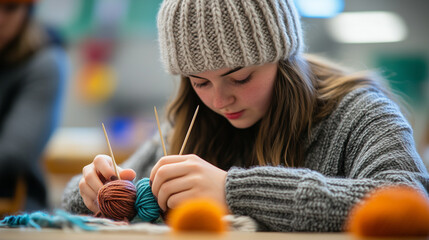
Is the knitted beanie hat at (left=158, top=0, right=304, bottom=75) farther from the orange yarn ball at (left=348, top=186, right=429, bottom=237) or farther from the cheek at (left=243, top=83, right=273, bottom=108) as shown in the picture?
the orange yarn ball at (left=348, top=186, right=429, bottom=237)

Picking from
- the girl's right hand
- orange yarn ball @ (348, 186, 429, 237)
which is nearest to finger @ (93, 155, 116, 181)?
the girl's right hand

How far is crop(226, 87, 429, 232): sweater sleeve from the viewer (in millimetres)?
651

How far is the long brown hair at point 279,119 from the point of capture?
2.97 feet

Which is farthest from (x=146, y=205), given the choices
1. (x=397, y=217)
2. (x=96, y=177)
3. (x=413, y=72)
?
(x=413, y=72)

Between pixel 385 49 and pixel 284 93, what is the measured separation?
3.57m

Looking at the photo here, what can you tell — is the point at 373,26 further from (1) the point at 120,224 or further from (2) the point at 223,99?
(1) the point at 120,224

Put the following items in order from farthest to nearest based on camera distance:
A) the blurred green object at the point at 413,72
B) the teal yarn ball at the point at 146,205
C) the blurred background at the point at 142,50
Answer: the blurred green object at the point at 413,72 → the blurred background at the point at 142,50 → the teal yarn ball at the point at 146,205

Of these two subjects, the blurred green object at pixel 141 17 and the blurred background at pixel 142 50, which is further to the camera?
the blurred background at pixel 142 50

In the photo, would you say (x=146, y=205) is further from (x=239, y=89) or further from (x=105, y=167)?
(x=239, y=89)

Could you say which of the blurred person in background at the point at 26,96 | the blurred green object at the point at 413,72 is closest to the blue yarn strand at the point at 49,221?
the blurred person in background at the point at 26,96

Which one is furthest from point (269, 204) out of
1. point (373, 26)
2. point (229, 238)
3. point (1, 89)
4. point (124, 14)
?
point (373, 26)

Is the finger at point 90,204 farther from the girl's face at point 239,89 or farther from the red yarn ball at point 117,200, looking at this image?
the girl's face at point 239,89

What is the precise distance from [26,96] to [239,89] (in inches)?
40.5

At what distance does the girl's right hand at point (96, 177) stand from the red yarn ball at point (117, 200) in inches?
2.3
